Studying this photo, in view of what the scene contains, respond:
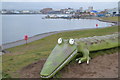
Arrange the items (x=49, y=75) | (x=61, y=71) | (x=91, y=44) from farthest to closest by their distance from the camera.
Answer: (x=91, y=44) < (x=61, y=71) < (x=49, y=75)

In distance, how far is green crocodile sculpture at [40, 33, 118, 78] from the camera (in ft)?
28.3

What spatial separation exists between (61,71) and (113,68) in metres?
3.15

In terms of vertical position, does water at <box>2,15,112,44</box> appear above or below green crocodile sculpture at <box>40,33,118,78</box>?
above

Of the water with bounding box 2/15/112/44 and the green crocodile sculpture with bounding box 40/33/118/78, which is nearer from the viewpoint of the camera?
the green crocodile sculpture with bounding box 40/33/118/78

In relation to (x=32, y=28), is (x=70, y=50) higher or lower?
lower

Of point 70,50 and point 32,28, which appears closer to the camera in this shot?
point 70,50

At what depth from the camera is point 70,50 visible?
9961mm

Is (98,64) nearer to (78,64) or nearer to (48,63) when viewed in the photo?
(78,64)

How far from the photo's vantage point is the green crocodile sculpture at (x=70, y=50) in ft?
28.3

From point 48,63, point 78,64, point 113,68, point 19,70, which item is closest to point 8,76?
point 19,70

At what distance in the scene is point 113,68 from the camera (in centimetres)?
1014

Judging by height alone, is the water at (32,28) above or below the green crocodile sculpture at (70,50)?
above

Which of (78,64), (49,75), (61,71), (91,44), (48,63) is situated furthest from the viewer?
(91,44)

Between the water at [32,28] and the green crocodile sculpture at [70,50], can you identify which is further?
the water at [32,28]
